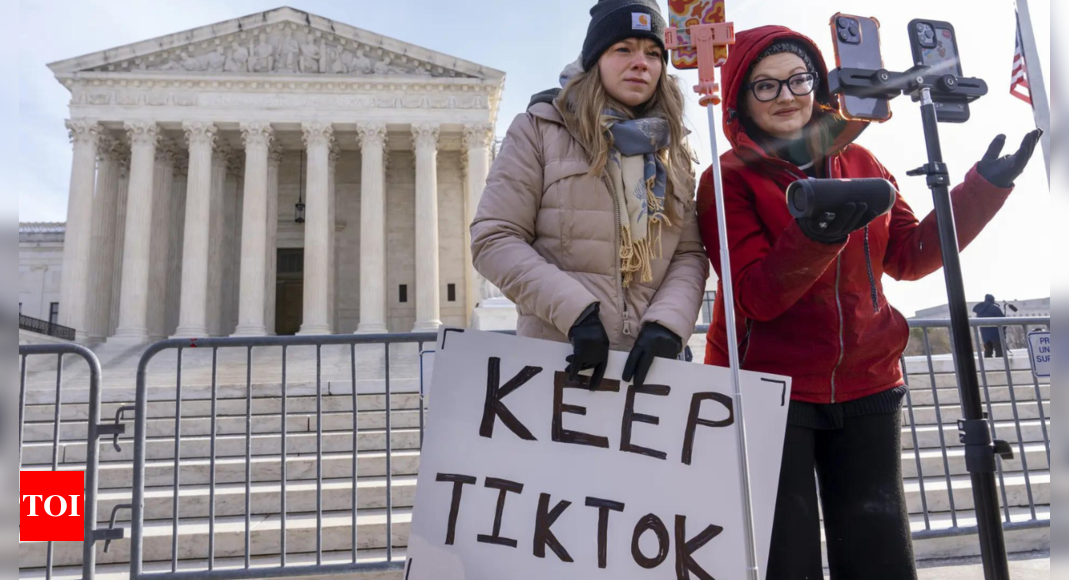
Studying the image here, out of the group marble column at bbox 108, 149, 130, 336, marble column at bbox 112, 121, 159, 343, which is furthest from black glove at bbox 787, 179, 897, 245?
marble column at bbox 108, 149, 130, 336

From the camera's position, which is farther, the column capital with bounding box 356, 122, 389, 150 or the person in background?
the column capital with bounding box 356, 122, 389, 150

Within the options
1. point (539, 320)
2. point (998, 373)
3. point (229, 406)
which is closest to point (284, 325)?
point (229, 406)

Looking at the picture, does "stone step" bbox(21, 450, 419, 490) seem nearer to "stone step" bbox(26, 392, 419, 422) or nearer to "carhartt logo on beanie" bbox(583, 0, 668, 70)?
"stone step" bbox(26, 392, 419, 422)

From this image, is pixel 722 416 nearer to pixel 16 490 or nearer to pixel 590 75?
pixel 590 75

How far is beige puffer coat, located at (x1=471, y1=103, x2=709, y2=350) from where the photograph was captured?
7.16 feet

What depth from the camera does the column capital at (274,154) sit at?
27.6 m

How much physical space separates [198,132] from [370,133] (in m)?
6.98

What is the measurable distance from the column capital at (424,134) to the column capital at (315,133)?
3.66 metres

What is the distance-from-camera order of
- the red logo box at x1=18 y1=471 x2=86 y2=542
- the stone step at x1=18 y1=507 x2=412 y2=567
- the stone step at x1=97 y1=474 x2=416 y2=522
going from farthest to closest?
the stone step at x1=97 y1=474 x2=416 y2=522 < the stone step at x1=18 y1=507 x2=412 y2=567 < the red logo box at x1=18 y1=471 x2=86 y2=542

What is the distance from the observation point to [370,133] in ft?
88.7

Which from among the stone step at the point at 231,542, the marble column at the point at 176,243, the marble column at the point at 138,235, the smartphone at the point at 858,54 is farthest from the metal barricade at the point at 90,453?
the marble column at the point at 176,243

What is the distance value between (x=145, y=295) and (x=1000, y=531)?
95.7ft

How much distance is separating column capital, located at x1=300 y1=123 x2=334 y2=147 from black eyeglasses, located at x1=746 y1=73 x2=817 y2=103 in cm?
2687

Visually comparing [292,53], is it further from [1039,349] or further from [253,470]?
[1039,349]
